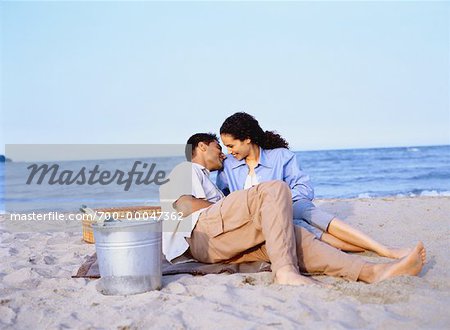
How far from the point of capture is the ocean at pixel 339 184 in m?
13.0

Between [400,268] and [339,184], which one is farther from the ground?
[400,268]

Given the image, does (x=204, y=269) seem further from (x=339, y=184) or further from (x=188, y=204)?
(x=339, y=184)

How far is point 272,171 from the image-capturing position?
15.1 ft

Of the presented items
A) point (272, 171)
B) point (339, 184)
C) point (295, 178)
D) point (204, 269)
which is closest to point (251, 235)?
point (204, 269)

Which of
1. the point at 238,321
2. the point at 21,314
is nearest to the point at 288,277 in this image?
the point at 238,321

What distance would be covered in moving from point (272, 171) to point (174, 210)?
1.17 meters

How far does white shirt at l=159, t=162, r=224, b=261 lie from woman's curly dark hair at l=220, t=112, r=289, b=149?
0.76 meters

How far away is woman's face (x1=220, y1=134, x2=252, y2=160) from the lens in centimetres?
455

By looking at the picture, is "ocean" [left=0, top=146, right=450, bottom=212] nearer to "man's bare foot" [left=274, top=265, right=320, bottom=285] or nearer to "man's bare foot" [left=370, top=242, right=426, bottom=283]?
"man's bare foot" [left=274, top=265, right=320, bottom=285]

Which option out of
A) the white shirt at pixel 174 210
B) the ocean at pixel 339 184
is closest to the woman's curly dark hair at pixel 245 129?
the white shirt at pixel 174 210

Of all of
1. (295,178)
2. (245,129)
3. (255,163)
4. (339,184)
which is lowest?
(339,184)

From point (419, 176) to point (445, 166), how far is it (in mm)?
3968

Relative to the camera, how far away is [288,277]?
314cm

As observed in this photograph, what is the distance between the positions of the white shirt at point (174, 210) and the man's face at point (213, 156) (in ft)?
1.31
